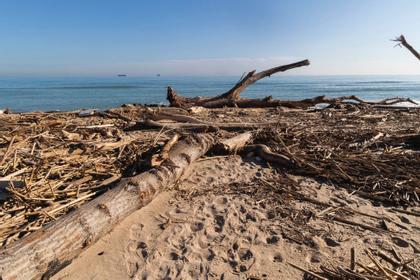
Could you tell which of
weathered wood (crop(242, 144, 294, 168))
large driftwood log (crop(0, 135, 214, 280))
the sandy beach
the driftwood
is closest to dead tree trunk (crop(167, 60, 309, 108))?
the driftwood

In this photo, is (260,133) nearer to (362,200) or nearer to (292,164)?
(292,164)

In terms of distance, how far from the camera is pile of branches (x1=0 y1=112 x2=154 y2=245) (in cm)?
333

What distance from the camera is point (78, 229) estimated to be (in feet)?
9.62

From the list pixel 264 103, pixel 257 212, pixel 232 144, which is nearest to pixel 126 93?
pixel 264 103

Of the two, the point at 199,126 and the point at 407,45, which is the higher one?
the point at 407,45

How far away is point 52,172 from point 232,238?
2.37 m

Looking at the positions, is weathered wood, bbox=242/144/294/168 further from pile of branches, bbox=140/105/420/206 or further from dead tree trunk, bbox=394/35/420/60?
dead tree trunk, bbox=394/35/420/60

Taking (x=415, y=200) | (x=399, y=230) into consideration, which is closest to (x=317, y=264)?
(x=399, y=230)

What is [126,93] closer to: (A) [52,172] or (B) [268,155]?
(B) [268,155]

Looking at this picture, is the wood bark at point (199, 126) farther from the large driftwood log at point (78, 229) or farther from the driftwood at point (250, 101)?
the driftwood at point (250, 101)

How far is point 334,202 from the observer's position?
4227mm

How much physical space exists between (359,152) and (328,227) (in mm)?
2607

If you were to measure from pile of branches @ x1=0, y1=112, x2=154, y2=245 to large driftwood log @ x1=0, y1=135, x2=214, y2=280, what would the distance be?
1.28 ft

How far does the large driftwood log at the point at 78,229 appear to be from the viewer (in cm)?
243
